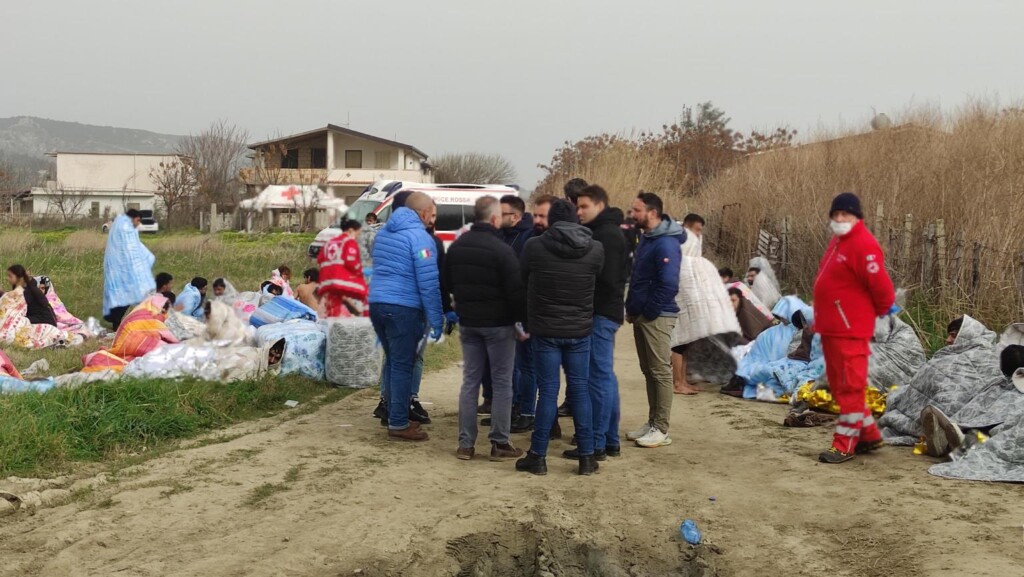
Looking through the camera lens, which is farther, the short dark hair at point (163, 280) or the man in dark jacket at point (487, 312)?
the short dark hair at point (163, 280)

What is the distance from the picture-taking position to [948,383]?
23.8ft

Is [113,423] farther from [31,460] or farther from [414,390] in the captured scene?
[414,390]

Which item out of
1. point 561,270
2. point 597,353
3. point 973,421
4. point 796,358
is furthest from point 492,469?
point 796,358

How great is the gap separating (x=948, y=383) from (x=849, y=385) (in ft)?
3.86

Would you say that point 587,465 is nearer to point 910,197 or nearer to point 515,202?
point 515,202

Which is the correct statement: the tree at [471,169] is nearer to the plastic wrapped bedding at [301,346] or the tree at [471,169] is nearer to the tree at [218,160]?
the tree at [218,160]

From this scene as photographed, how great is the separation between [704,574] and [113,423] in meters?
4.54

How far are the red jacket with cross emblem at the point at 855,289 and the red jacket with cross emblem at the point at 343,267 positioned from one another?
17.5 ft

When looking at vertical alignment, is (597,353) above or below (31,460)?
above

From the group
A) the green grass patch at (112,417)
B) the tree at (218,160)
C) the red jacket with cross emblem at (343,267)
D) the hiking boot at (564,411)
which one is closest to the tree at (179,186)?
the tree at (218,160)

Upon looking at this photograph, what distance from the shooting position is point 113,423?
23.5ft

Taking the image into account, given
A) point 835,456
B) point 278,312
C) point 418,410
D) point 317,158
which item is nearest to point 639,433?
point 835,456

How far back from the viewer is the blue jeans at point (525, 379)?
7805 mm

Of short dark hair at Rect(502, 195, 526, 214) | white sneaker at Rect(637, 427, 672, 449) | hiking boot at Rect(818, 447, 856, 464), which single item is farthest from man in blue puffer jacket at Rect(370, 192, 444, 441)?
hiking boot at Rect(818, 447, 856, 464)
